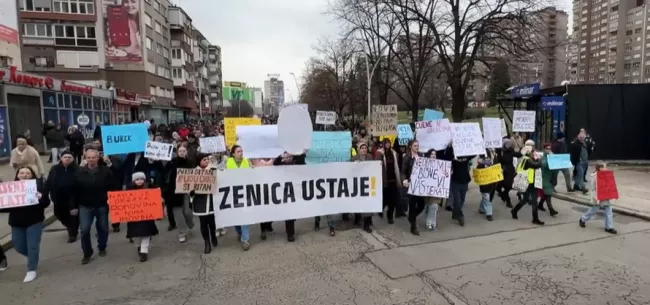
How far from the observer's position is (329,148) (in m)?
8.71

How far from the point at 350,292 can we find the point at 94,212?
411 cm

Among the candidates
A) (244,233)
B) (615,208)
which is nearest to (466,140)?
(615,208)

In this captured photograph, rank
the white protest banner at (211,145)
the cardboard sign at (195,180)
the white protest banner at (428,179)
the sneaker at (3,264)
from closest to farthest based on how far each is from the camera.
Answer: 1. the sneaker at (3,264)
2. the cardboard sign at (195,180)
3. the white protest banner at (428,179)
4. the white protest banner at (211,145)

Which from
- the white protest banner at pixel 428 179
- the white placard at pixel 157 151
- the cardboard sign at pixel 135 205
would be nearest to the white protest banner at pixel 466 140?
the white protest banner at pixel 428 179

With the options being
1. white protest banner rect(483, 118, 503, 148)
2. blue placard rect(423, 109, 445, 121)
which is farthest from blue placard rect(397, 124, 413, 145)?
white protest banner rect(483, 118, 503, 148)

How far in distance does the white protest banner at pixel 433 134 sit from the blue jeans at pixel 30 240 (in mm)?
6912

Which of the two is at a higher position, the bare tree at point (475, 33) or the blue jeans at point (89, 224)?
the bare tree at point (475, 33)

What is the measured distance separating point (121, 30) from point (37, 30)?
25.2ft

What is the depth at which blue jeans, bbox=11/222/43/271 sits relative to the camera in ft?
18.2

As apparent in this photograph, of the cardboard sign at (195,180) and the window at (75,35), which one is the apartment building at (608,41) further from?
the cardboard sign at (195,180)

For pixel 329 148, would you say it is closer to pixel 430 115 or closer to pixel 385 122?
pixel 385 122

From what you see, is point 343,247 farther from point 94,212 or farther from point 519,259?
point 94,212

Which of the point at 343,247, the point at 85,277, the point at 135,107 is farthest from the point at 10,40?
the point at 343,247

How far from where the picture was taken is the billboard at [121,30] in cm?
4116
